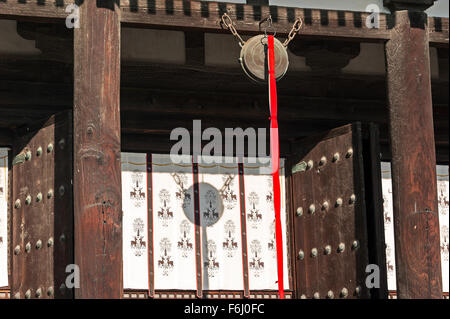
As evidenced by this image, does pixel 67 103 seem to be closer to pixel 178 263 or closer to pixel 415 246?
pixel 178 263

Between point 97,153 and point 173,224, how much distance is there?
7.38 feet

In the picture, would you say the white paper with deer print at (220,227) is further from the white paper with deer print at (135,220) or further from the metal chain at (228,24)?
the metal chain at (228,24)

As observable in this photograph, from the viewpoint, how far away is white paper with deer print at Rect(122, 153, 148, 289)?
911 centimetres

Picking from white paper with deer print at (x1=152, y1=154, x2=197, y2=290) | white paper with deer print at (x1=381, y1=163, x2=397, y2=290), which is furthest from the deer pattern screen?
white paper with deer print at (x1=381, y1=163, x2=397, y2=290)

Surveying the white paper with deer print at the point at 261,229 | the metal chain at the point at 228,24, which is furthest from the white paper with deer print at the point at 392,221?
the metal chain at the point at 228,24

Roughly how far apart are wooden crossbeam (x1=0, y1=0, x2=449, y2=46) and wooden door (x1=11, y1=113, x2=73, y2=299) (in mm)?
1051

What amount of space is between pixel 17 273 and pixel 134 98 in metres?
1.82

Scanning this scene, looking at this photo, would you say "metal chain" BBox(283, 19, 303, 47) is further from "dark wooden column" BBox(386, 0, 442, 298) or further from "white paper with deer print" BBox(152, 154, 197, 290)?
"white paper with deer print" BBox(152, 154, 197, 290)

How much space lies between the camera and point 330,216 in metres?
8.94

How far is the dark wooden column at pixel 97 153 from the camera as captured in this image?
7062 millimetres

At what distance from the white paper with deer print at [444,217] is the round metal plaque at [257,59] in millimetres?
3019

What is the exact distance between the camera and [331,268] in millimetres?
8828

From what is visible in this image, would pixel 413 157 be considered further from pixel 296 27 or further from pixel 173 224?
pixel 173 224
